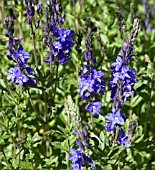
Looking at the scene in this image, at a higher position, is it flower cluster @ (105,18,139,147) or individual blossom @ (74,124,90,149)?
flower cluster @ (105,18,139,147)

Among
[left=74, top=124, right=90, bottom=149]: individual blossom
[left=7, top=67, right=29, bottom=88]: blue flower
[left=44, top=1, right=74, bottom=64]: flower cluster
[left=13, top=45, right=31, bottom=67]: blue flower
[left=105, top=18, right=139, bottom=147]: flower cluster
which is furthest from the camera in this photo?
[left=44, top=1, right=74, bottom=64]: flower cluster

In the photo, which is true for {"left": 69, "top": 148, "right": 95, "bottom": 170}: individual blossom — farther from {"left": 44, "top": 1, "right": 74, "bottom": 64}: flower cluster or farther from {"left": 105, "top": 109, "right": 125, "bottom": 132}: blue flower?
{"left": 44, "top": 1, "right": 74, "bottom": 64}: flower cluster

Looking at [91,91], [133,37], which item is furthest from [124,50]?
[91,91]

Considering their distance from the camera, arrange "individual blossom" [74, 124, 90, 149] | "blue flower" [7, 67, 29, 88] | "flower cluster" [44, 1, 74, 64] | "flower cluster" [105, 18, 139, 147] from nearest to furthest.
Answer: "individual blossom" [74, 124, 90, 149] < "flower cluster" [105, 18, 139, 147] < "blue flower" [7, 67, 29, 88] < "flower cluster" [44, 1, 74, 64]

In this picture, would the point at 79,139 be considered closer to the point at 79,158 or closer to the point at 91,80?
the point at 79,158

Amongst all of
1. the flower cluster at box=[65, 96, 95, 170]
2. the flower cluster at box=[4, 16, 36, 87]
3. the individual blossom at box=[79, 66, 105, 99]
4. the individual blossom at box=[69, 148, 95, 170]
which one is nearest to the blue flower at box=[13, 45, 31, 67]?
the flower cluster at box=[4, 16, 36, 87]

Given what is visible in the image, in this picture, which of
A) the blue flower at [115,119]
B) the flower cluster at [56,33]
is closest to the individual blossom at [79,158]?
the blue flower at [115,119]

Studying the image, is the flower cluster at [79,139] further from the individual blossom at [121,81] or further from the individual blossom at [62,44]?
the individual blossom at [62,44]

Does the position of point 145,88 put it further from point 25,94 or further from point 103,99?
point 25,94
